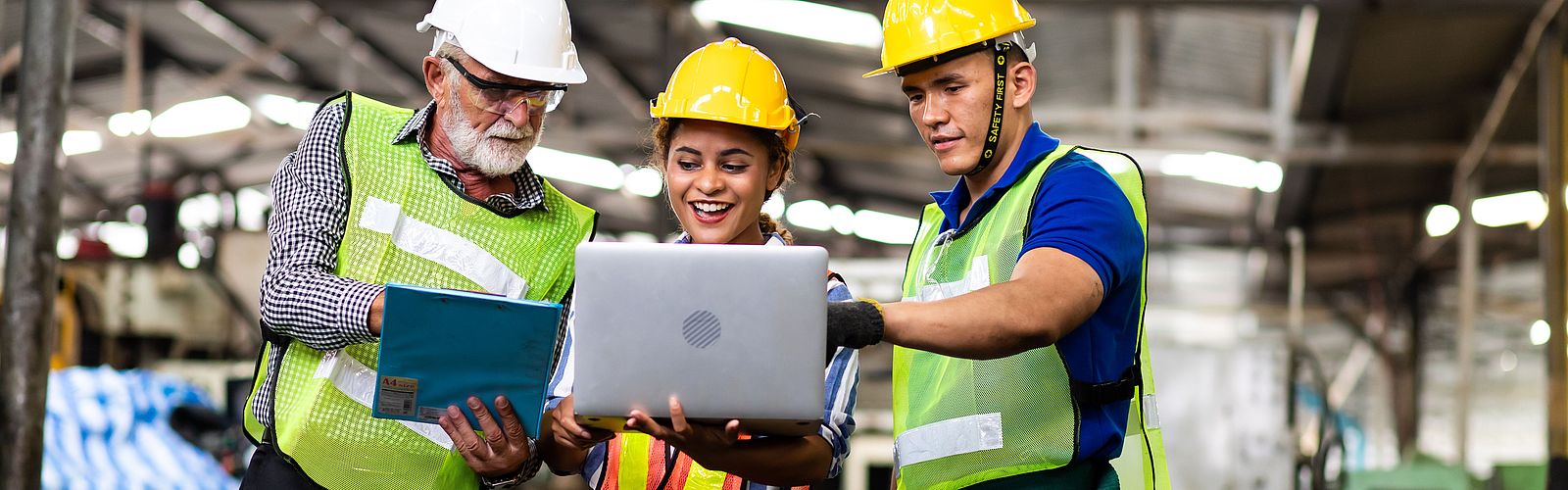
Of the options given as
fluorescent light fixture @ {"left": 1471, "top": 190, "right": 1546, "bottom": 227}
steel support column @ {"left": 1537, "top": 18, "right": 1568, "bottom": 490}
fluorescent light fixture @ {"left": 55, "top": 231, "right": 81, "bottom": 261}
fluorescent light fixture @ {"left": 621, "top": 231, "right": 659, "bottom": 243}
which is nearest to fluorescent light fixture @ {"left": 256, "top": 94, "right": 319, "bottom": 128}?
fluorescent light fixture @ {"left": 55, "top": 231, "right": 81, "bottom": 261}

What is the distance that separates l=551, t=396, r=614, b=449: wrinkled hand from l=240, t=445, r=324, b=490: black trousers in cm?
57

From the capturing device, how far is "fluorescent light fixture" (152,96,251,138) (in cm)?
1595

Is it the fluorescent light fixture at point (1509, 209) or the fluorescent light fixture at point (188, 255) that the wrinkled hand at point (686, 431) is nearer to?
the fluorescent light fixture at point (188, 255)

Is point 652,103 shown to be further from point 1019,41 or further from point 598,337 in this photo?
point 598,337

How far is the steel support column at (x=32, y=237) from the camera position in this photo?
5176mm

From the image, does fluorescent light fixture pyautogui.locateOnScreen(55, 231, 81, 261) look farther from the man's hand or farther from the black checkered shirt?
the man's hand

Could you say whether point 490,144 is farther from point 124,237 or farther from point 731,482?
point 124,237

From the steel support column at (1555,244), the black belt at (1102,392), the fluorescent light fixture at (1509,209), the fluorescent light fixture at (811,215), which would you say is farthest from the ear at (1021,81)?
the fluorescent light fixture at (811,215)

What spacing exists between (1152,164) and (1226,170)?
105 cm

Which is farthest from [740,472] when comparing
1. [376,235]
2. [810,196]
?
[810,196]

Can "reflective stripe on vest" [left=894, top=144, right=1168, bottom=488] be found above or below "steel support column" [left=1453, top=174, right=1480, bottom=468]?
below

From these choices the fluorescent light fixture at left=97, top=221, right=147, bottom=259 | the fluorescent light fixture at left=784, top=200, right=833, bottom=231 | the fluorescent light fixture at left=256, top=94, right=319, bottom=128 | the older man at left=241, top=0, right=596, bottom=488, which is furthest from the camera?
the fluorescent light fixture at left=784, top=200, right=833, bottom=231

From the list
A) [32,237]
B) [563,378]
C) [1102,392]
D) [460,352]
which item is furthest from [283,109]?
[1102,392]

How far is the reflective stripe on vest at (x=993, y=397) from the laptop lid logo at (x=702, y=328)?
0.65 metres
